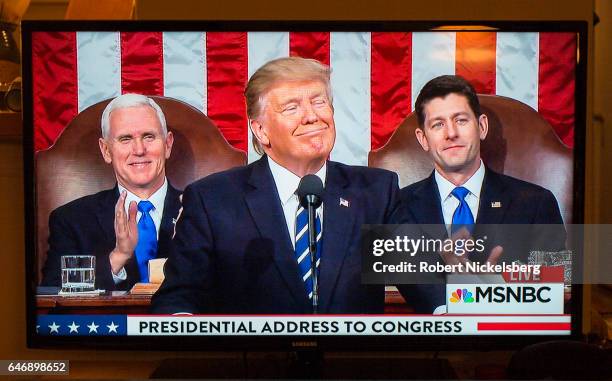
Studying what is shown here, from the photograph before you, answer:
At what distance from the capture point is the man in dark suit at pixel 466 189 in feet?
5.37

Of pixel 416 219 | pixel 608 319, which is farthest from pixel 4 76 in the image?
pixel 608 319

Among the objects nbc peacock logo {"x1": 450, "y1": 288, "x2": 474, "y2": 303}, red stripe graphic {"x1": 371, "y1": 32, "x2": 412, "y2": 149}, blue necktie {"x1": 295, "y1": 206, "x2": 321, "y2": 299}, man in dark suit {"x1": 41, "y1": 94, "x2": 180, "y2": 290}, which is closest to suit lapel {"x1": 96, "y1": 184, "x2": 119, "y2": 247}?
man in dark suit {"x1": 41, "y1": 94, "x2": 180, "y2": 290}

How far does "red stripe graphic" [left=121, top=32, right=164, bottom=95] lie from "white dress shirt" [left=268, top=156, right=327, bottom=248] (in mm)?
358

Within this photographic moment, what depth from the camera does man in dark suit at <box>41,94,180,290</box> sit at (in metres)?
1.63

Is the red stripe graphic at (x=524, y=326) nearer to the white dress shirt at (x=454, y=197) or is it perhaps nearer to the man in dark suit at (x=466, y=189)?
the man in dark suit at (x=466, y=189)

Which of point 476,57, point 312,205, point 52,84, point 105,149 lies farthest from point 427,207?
point 52,84

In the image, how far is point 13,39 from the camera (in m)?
1.87

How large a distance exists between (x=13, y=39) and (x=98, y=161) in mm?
546

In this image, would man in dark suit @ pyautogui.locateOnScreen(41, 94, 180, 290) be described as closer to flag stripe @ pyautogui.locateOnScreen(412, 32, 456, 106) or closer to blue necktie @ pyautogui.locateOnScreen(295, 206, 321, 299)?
blue necktie @ pyautogui.locateOnScreen(295, 206, 321, 299)

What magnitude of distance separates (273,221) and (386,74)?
477 millimetres

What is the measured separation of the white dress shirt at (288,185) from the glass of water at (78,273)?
1.69ft

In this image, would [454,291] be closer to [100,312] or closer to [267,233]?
[267,233]

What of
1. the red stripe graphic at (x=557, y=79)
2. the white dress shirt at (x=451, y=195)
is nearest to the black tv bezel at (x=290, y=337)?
the red stripe graphic at (x=557, y=79)

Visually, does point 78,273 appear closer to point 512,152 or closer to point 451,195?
point 451,195
